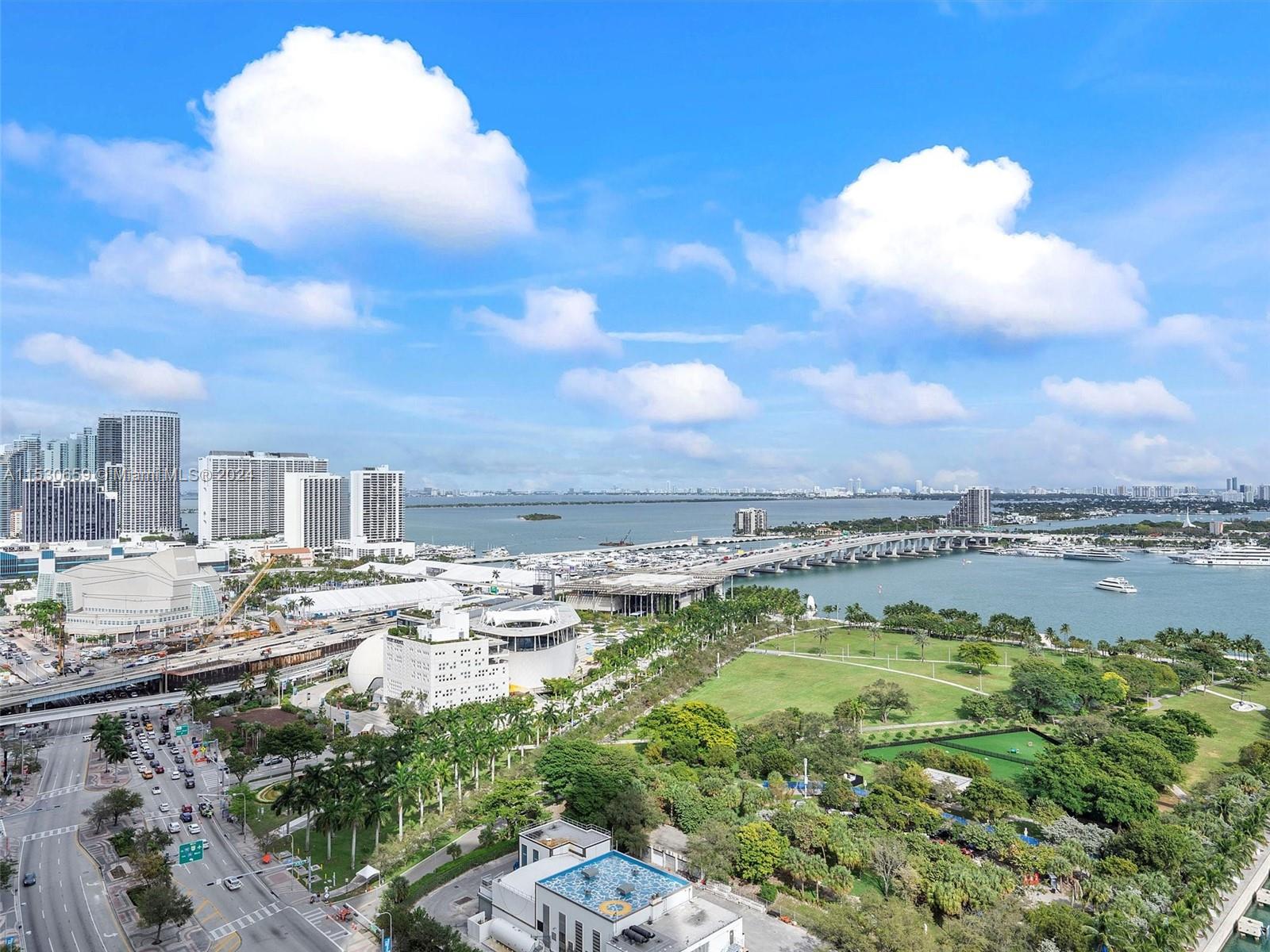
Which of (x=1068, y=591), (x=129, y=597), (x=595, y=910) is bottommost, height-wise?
(x=1068, y=591)

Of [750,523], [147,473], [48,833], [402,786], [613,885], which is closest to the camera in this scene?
[613,885]

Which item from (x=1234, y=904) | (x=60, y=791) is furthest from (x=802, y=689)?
(x=60, y=791)

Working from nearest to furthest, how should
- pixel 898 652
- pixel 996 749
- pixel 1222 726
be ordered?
pixel 996 749 < pixel 1222 726 < pixel 898 652

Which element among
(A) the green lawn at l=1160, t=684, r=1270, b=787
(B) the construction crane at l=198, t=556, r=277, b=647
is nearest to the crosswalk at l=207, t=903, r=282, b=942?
(A) the green lawn at l=1160, t=684, r=1270, b=787

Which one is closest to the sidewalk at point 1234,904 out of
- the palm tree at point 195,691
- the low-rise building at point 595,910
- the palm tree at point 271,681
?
the low-rise building at point 595,910

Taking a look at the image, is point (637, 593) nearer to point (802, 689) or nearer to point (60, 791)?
point (802, 689)

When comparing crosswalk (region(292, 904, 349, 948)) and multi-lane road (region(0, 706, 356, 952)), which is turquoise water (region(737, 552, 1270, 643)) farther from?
multi-lane road (region(0, 706, 356, 952))
